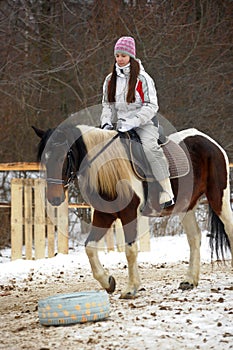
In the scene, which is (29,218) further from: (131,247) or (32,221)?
(131,247)

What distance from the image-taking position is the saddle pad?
6414mm

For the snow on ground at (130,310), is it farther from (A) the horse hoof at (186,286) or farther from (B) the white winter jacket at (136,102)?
(B) the white winter jacket at (136,102)

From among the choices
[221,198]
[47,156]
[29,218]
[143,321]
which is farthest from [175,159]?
[29,218]

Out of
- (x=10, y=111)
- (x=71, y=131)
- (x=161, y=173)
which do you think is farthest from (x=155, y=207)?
(x=10, y=111)

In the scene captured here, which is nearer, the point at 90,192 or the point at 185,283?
the point at 90,192

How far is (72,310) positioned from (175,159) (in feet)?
7.19

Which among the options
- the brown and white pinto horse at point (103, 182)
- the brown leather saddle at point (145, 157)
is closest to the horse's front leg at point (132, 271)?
the brown and white pinto horse at point (103, 182)

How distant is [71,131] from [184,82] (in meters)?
8.13

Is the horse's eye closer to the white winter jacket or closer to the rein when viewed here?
the rein

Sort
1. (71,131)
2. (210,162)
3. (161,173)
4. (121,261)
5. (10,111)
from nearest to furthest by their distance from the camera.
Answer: (71,131) → (161,173) → (210,162) → (121,261) → (10,111)

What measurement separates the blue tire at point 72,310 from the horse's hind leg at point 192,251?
5.50 feet

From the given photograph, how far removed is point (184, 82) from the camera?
13.5 m

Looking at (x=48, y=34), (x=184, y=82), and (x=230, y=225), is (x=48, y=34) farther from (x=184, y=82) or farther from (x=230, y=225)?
(x=230, y=225)

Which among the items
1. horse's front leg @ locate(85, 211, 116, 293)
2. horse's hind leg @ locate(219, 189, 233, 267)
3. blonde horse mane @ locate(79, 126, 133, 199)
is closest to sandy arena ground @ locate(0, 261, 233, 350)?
horse's front leg @ locate(85, 211, 116, 293)
